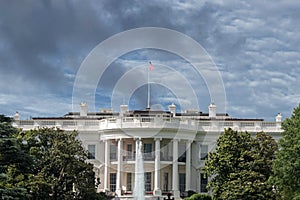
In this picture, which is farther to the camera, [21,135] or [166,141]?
[166,141]

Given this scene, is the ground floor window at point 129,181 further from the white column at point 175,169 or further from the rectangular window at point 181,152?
the rectangular window at point 181,152

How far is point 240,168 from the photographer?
152ft

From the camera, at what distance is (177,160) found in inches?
2362

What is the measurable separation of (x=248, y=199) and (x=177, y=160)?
1613 cm

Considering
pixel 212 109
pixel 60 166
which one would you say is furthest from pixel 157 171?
pixel 60 166

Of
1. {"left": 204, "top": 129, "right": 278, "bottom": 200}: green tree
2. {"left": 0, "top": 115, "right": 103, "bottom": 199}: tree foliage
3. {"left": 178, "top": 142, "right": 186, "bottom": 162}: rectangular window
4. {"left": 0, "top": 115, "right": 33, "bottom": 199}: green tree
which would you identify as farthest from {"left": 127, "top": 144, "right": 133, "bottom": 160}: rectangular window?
{"left": 0, "top": 115, "right": 33, "bottom": 199}: green tree

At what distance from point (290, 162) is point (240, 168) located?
32.6 feet

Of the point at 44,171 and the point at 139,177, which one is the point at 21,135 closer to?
the point at 44,171

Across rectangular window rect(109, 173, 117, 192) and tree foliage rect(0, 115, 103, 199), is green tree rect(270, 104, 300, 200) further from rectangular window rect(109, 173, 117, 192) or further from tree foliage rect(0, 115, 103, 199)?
rectangular window rect(109, 173, 117, 192)

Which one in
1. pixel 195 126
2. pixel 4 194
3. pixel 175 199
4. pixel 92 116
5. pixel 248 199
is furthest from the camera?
pixel 92 116

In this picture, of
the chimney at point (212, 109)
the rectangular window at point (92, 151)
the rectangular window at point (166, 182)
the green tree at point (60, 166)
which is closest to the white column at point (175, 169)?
the rectangular window at point (166, 182)

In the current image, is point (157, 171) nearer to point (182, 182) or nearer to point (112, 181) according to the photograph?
point (182, 182)

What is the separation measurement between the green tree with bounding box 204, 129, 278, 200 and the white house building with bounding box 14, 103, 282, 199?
38.8ft

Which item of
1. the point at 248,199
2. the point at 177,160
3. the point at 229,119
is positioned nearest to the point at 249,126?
the point at 229,119
